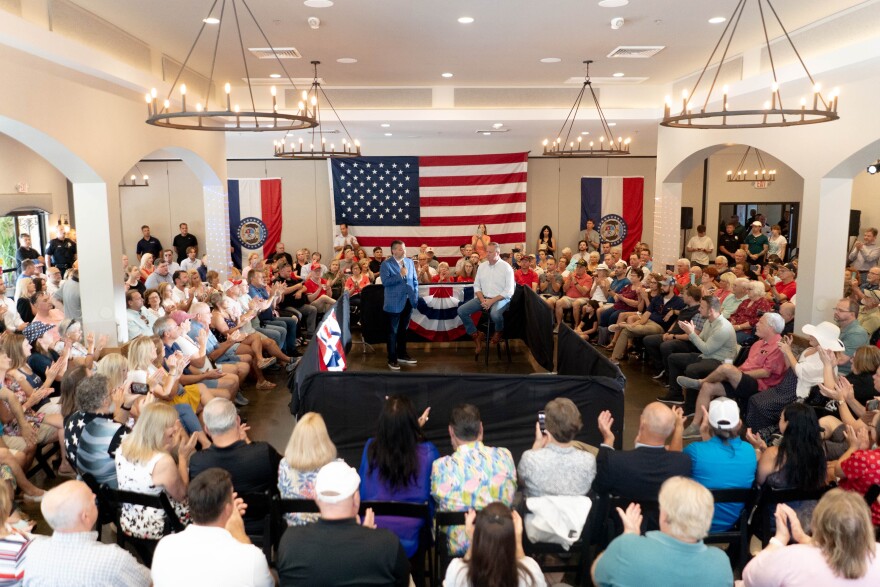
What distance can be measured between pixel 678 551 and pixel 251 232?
1424cm

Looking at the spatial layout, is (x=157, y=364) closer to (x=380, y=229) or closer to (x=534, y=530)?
(x=534, y=530)

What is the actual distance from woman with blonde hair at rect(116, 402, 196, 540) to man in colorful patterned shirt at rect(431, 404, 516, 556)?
1293 mm

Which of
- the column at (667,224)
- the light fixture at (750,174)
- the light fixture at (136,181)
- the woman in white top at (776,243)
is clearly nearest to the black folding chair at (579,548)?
the column at (667,224)

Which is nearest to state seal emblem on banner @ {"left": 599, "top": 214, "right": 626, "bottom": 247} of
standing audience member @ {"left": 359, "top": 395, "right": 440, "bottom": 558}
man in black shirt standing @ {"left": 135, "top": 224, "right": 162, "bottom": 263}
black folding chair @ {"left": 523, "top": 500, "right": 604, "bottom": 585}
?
man in black shirt standing @ {"left": 135, "top": 224, "right": 162, "bottom": 263}

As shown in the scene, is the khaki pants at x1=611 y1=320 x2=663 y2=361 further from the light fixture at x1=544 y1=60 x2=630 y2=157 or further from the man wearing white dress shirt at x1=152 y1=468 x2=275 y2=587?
the man wearing white dress shirt at x1=152 y1=468 x2=275 y2=587

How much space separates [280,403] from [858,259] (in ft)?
31.7

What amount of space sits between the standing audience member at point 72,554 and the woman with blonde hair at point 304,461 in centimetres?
86

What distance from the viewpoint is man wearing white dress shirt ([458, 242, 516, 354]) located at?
893cm

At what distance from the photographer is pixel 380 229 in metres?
15.0

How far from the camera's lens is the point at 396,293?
8734 millimetres

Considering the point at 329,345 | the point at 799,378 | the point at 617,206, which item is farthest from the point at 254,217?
the point at 799,378

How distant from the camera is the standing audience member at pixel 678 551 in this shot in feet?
8.32

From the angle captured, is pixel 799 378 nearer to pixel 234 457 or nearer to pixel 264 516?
pixel 264 516

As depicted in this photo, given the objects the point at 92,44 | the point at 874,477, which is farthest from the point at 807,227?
the point at 92,44
